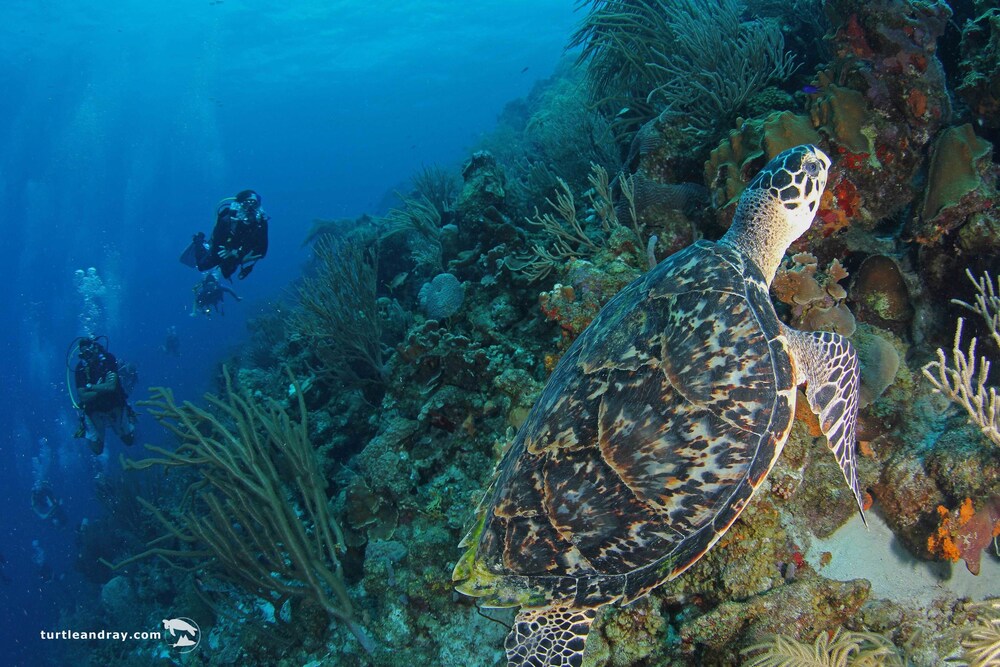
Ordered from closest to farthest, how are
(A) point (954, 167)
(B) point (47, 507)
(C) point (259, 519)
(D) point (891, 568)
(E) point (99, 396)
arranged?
1. (D) point (891, 568)
2. (A) point (954, 167)
3. (C) point (259, 519)
4. (E) point (99, 396)
5. (B) point (47, 507)

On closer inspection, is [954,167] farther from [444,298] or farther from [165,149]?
[165,149]

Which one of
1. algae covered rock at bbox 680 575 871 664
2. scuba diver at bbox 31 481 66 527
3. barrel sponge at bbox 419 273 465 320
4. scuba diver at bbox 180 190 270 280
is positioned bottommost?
scuba diver at bbox 31 481 66 527

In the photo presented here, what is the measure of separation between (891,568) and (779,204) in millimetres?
2136

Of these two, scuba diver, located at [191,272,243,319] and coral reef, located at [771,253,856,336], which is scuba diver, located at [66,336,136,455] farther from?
coral reef, located at [771,253,856,336]

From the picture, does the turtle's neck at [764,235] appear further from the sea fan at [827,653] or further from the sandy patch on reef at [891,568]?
the sea fan at [827,653]

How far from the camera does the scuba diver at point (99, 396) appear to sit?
815 cm

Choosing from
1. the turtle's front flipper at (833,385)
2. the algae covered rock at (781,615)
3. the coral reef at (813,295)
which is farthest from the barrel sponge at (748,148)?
the algae covered rock at (781,615)

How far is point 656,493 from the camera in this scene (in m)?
2.29

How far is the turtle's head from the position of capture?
276cm

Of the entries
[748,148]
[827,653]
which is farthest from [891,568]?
[748,148]

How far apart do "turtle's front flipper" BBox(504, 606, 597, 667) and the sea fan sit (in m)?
0.79

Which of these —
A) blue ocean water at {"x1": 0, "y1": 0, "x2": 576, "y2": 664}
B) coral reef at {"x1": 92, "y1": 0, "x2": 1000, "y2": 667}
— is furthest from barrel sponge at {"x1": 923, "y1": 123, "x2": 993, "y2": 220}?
blue ocean water at {"x1": 0, "y1": 0, "x2": 576, "y2": 664}

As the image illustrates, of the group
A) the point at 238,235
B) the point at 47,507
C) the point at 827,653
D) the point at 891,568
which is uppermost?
the point at 238,235

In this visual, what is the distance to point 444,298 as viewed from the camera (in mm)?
4859
